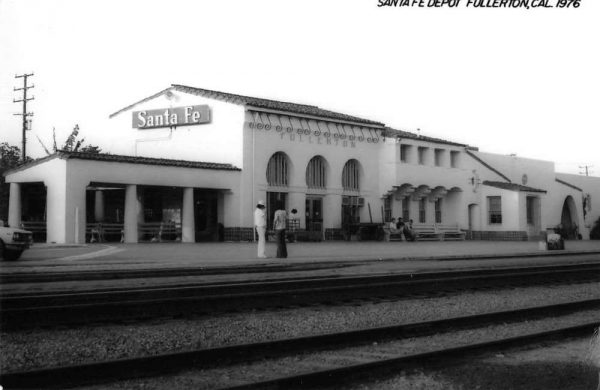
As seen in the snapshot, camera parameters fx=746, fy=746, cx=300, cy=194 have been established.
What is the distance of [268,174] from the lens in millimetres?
36125

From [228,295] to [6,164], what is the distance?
3657cm

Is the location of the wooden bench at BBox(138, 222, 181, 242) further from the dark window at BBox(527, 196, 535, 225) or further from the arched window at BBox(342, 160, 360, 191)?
the dark window at BBox(527, 196, 535, 225)

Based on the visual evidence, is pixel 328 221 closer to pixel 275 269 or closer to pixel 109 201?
pixel 109 201

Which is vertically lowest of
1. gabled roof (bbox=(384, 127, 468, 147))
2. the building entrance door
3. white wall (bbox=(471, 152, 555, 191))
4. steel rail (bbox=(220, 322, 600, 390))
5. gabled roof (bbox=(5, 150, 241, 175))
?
steel rail (bbox=(220, 322, 600, 390))

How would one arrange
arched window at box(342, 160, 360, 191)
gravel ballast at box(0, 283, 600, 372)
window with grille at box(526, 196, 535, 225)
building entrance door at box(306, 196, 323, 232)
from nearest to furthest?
1. gravel ballast at box(0, 283, 600, 372)
2. building entrance door at box(306, 196, 323, 232)
3. arched window at box(342, 160, 360, 191)
4. window with grille at box(526, 196, 535, 225)

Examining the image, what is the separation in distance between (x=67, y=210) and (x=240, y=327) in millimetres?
20646

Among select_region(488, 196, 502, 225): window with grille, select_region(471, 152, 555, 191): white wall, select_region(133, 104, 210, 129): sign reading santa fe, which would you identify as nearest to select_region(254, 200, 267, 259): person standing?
select_region(133, 104, 210, 129): sign reading santa fe

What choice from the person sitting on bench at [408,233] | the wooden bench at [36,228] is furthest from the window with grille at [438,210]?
the wooden bench at [36,228]

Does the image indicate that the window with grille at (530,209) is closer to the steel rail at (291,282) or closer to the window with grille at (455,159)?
the window with grille at (455,159)

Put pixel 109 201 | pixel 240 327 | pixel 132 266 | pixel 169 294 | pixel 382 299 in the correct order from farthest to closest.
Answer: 1. pixel 109 201
2. pixel 132 266
3. pixel 382 299
4. pixel 169 294
5. pixel 240 327

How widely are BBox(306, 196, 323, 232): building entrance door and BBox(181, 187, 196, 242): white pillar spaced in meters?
6.52

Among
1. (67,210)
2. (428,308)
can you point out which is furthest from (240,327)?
(67,210)

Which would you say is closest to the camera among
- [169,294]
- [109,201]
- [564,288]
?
[169,294]

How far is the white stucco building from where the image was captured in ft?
103
